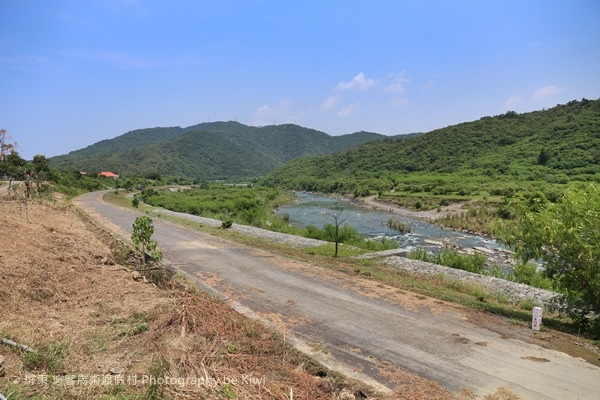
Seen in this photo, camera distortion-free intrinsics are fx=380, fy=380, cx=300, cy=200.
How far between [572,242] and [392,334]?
162 inches

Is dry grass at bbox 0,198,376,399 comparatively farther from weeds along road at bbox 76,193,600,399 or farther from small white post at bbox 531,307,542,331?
small white post at bbox 531,307,542,331

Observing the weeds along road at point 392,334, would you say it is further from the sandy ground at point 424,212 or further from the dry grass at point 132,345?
the sandy ground at point 424,212

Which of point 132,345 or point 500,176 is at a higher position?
point 500,176

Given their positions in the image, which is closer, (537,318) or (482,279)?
(537,318)

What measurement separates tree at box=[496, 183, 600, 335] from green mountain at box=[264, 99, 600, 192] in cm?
5621

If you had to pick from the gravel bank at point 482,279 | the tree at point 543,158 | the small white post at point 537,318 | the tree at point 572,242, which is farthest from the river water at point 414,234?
the tree at point 543,158

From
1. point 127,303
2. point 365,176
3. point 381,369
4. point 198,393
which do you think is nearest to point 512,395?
point 381,369

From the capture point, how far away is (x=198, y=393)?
488 centimetres

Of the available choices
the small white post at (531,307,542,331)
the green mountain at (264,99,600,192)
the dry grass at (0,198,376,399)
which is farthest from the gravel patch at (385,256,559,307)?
the green mountain at (264,99,600,192)

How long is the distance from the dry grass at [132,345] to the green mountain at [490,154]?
2433 inches

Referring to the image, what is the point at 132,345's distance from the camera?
6.39 m

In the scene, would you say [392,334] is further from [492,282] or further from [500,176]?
[500,176]

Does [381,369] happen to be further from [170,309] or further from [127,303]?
[127,303]

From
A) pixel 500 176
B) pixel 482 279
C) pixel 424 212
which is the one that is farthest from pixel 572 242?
pixel 500 176
